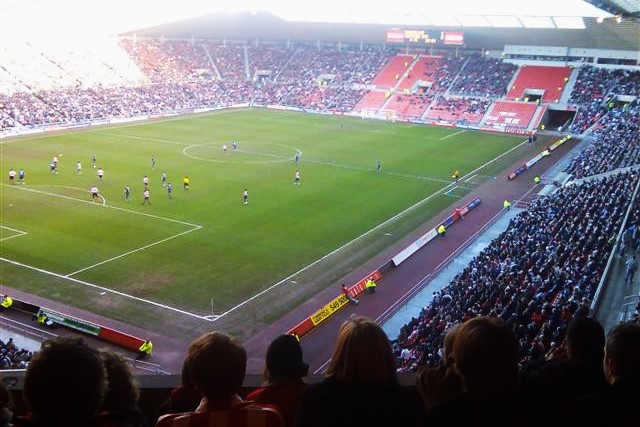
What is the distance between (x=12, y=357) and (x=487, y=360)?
17297 millimetres

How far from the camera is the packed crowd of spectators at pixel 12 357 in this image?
16.9m

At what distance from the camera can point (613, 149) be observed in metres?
46.3

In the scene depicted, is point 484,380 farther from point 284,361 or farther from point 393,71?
point 393,71

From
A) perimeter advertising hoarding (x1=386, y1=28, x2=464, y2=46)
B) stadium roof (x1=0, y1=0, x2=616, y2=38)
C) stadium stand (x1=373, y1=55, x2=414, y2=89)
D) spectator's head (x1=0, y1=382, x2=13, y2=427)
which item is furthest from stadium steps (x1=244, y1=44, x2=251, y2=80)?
spectator's head (x1=0, y1=382, x2=13, y2=427)

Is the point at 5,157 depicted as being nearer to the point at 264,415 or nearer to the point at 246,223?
the point at 246,223

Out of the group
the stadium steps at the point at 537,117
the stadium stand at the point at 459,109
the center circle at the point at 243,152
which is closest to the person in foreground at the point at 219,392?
the center circle at the point at 243,152

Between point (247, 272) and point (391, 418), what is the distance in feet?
77.3

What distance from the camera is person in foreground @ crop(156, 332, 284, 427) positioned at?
3.90 meters

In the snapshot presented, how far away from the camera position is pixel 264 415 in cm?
397

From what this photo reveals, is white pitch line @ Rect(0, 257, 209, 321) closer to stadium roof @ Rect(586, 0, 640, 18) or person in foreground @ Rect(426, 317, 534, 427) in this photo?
person in foreground @ Rect(426, 317, 534, 427)

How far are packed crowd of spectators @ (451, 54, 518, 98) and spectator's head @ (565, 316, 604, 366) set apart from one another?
78.0m

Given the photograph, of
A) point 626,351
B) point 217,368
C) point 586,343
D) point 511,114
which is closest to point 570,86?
point 511,114

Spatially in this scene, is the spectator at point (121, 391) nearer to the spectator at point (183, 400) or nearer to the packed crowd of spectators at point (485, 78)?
the spectator at point (183, 400)

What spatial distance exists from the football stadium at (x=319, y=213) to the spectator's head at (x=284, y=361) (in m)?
0.01
